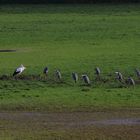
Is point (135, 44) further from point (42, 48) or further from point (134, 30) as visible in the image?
point (134, 30)

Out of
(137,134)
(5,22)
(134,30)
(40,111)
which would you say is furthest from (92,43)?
(137,134)

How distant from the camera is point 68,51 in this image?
31.1 m

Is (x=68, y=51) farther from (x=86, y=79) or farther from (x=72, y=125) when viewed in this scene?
(x=72, y=125)

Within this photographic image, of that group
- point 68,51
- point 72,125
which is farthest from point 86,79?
point 68,51

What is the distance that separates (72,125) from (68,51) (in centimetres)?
1509

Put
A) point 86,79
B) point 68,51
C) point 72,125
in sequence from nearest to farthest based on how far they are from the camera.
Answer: point 72,125
point 86,79
point 68,51

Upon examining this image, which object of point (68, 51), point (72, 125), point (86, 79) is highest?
point (72, 125)

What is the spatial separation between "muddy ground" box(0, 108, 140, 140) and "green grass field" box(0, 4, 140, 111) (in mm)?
854

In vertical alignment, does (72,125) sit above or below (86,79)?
above

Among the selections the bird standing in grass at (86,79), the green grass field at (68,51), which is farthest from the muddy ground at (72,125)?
the bird standing in grass at (86,79)

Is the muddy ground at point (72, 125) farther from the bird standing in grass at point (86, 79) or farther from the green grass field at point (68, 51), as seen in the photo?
the bird standing in grass at point (86, 79)

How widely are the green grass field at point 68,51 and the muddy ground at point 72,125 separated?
0.85 metres

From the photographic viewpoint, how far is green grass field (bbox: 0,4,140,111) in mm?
19328

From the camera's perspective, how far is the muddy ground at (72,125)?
49.4 feet
